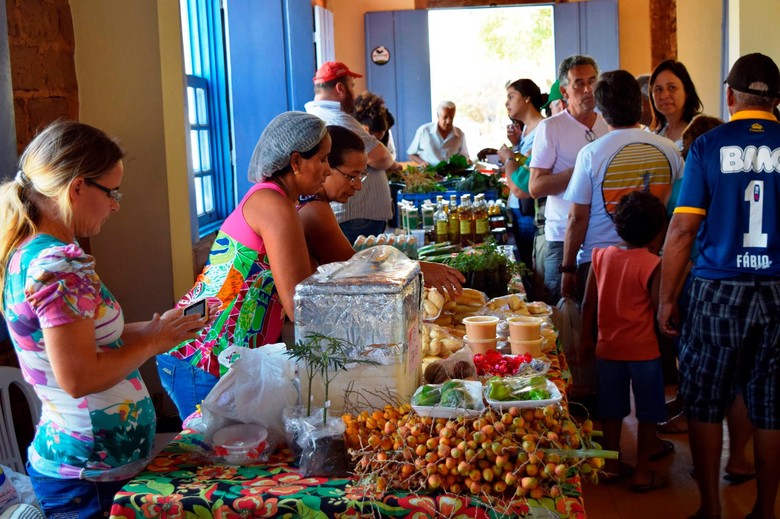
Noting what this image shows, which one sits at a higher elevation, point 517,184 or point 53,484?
point 517,184

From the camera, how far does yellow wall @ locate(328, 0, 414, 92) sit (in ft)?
37.7

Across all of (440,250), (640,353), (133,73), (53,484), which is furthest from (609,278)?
(53,484)

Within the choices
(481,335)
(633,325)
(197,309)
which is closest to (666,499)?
(633,325)

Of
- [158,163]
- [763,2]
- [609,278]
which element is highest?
[763,2]

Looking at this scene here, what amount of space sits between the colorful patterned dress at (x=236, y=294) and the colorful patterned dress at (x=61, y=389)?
A: 419mm

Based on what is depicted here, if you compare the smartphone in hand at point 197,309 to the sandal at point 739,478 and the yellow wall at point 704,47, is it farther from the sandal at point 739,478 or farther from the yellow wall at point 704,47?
→ the yellow wall at point 704,47

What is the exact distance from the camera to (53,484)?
2.11m

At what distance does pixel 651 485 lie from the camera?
3.90 metres

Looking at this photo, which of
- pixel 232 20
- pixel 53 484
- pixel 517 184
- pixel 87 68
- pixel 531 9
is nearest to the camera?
pixel 53 484

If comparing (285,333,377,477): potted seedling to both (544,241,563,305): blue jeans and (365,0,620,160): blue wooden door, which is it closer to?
(544,241,563,305): blue jeans

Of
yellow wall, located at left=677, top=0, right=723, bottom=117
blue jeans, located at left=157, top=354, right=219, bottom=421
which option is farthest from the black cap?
yellow wall, located at left=677, top=0, right=723, bottom=117

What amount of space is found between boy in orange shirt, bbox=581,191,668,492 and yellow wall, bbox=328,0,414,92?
8.14 m

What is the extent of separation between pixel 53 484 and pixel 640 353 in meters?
2.56

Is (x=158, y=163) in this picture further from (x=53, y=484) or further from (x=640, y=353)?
(x=640, y=353)
